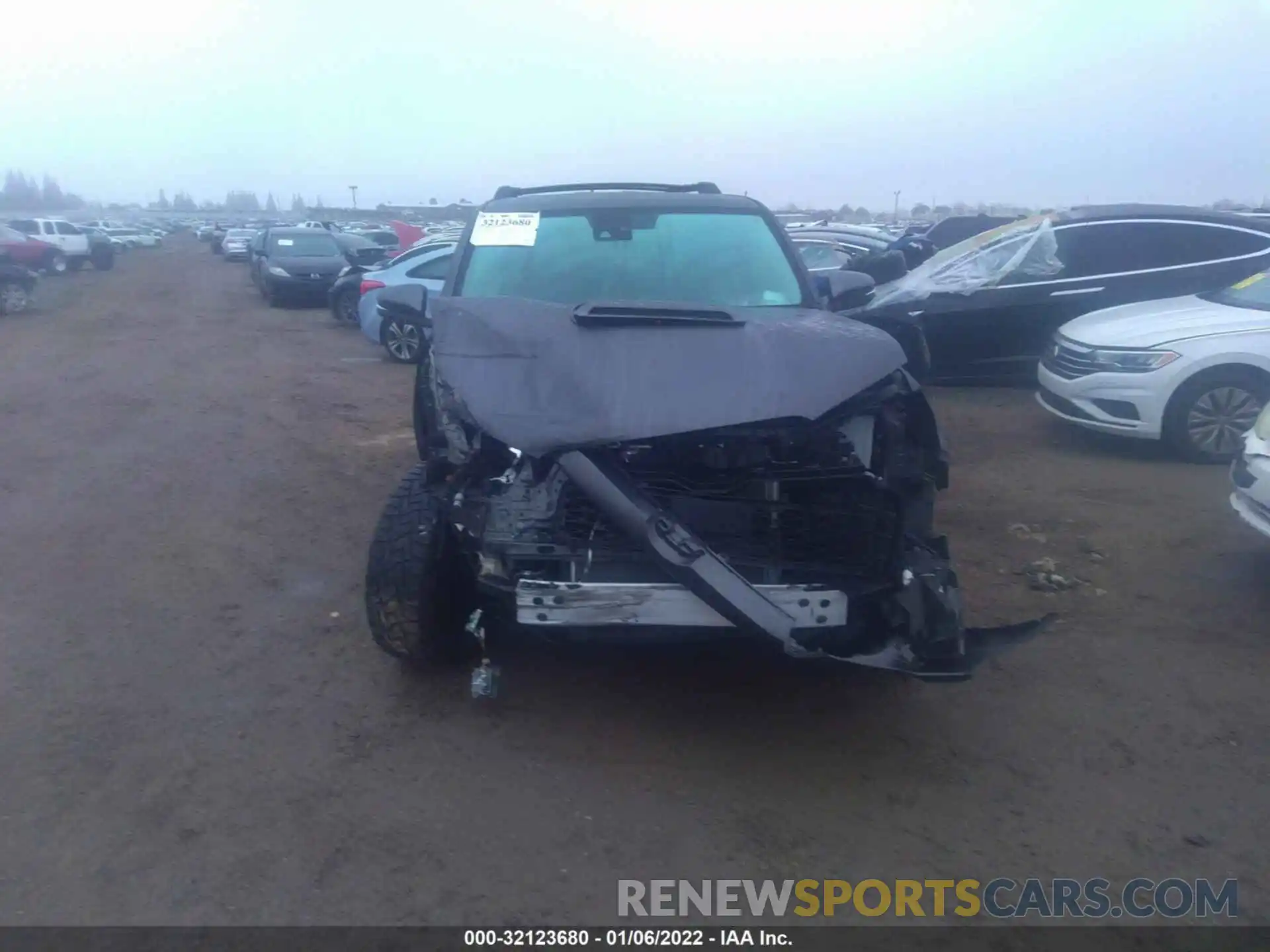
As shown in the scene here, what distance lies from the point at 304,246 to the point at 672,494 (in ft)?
68.4

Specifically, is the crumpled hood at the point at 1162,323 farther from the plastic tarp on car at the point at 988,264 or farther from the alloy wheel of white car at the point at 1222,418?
the plastic tarp on car at the point at 988,264

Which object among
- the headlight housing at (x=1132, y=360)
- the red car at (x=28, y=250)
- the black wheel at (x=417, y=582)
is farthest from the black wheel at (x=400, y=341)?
the red car at (x=28, y=250)

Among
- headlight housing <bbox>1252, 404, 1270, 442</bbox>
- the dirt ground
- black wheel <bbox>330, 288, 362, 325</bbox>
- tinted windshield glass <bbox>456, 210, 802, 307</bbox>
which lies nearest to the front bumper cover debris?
the dirt ground

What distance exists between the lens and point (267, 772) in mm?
3982

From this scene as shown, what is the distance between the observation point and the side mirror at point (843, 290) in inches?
231

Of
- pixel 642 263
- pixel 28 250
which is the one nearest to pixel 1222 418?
pixel 642 263

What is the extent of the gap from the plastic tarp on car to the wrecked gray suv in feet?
21.2

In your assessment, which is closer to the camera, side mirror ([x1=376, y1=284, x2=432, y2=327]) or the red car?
side mirror ([x1=376, y1=284, x2=432, y2=327])

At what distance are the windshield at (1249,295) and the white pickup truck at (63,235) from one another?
33.6 meters

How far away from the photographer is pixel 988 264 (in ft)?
36.0

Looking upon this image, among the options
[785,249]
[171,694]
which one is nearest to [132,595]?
[171,694]

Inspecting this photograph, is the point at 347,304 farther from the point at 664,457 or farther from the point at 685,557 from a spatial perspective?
the point at 685,557

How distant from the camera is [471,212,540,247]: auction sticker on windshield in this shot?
5.67 meters

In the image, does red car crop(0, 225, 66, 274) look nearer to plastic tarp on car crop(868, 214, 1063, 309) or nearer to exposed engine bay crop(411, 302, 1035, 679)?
plastic tarp on car crop(868, 214, 1063, 309)
